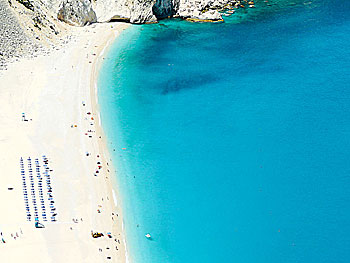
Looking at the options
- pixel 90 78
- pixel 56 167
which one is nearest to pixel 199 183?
pixel 56 167

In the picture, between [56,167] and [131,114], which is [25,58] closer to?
[131,114]

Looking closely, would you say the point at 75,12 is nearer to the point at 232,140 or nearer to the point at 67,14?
the point at 67,14

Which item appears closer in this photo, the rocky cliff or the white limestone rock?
the rocky cliff

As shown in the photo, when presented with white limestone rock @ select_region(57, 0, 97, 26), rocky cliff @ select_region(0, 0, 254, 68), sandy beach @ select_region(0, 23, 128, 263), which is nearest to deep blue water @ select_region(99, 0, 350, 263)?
sandy beach @ select_region(0, 23, 128, 263)

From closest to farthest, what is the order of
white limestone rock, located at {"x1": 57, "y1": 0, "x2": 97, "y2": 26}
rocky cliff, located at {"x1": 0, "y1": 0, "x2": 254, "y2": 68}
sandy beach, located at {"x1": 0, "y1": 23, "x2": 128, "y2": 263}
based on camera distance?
sandy beach, located at {"x1": 0, "y1": 23, "x2": 128, "y2": 263}, rocky cliff, located at {"x1": 0, "y1": 0, "x2": 254, "y2": 68}, white limestone rock, located at {"x1": 57, "y1": 0, "x2": 97, "y2": 26}

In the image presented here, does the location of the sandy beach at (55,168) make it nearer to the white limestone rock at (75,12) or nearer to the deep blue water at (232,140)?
the deep blue water at (232,140)

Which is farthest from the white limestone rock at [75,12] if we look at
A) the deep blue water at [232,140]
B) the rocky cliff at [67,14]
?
the deep blue water at [232,140]

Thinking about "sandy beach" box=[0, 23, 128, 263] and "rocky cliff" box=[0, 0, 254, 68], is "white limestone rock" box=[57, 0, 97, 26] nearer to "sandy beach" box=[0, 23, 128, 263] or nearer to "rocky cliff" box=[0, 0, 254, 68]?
"rocky cliff" box=[0, 0, 254, 68]
